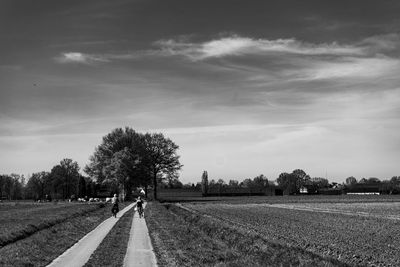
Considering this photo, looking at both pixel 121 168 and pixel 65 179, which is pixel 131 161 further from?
pixel 65 179

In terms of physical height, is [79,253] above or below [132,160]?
below

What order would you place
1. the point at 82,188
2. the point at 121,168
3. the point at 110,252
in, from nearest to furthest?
the point at 110,252, the point at 121,168, the point at 82,188

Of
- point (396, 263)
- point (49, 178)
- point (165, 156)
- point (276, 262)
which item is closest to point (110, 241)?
point (276, 262)

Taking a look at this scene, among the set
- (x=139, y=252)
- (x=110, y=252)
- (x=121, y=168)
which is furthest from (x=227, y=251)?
(x=121, y=168)

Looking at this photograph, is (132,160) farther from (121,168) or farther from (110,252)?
(110,252)

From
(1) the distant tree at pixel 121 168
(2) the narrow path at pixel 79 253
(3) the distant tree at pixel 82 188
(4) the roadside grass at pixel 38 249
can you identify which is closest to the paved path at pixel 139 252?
(2) the narrow path at pixel 79 253

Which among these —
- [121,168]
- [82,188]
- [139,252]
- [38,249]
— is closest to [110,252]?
[139,252]

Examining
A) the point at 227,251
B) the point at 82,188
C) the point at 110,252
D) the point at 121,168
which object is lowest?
the point at 227,251

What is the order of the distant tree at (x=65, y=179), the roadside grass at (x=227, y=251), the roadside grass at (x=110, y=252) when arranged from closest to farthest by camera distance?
the roadside grass at (x=227, y=251) < the roadside grass at (x=110, y=252) < the distant tree at (x=65, y=179)

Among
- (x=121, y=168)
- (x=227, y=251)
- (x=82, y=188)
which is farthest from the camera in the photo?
(x=82, y=188)

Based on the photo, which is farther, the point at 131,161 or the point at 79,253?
the point at 131,161

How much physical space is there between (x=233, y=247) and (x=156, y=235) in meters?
6.89

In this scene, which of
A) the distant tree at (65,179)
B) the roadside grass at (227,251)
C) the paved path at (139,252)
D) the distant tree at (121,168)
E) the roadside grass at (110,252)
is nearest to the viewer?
the roadside grass at (227,251)

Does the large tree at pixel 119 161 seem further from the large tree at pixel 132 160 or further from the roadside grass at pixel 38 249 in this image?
the roadside grass at pixel 38 249
